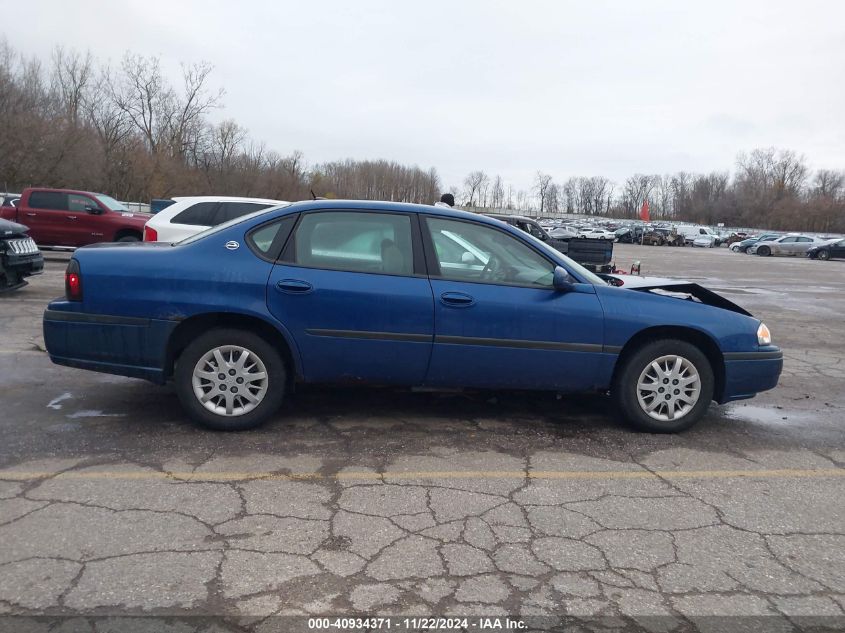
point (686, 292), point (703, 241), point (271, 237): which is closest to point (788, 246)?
point (703, 241)

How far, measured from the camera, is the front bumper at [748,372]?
5109 millimetres

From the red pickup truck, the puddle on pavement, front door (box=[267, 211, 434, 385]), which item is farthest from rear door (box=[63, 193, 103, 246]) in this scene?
the puddle on pavement

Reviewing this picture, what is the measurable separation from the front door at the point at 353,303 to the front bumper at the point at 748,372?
2278 millimetres

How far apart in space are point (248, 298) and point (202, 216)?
6.83 m

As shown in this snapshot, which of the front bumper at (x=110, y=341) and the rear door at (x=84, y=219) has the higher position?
the rear door at (x=84, y=219)

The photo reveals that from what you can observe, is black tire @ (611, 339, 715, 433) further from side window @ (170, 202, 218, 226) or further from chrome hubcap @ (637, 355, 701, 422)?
side window @ (170, 202, 218, 226)

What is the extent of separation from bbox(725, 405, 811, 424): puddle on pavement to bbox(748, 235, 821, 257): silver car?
45267mm

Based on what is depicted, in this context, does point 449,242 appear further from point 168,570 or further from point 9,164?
point 9,164

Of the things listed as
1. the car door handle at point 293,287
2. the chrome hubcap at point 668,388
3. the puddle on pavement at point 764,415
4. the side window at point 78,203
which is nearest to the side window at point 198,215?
the car door handle at point 293,287

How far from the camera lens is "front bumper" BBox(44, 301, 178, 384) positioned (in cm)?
466

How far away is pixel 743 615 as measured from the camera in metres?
2.85

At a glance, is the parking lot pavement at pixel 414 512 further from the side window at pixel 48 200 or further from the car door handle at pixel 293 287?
the side window at pixel 48 200

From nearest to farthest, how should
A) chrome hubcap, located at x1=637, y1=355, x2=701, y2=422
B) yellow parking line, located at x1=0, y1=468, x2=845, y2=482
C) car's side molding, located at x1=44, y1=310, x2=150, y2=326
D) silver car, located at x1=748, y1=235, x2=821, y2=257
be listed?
yellow parking line, located at x1=0, y1=468, x2=845, y2=482 → car's side molding, located at x1=44, y1=310, x2=150, y2=326 → chrome hubcap, located at x1=637, y1=355, x2=701, y2=422 → silver car, located at x1=748, y1=235, x2=821, y2=257

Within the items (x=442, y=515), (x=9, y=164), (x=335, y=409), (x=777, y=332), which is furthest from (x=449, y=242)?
(x=9, y=164)
